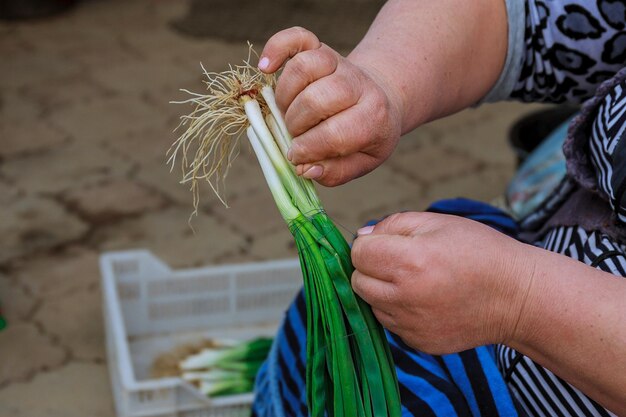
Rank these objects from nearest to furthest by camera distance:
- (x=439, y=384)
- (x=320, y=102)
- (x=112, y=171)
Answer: (x=320, y=102) < (x=439, y=384) < (x=112, y=171)

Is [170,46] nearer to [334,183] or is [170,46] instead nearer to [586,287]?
[334,183]

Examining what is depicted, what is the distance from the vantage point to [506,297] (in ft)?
3.44

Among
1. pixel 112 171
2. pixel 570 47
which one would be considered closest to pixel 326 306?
pixel 570 47

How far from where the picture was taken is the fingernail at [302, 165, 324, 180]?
119cm

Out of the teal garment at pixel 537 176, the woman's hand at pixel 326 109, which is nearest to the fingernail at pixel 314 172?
the woman's hand at pixel 326 109

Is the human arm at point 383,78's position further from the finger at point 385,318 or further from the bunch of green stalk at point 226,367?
the bunch of green stalk at point 226,367

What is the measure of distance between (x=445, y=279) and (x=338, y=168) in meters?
0.25

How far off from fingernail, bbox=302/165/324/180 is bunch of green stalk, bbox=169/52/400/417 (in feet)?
0.11

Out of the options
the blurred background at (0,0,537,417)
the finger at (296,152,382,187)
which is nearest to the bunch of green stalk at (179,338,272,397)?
the blurred background at (0,0,537,417)

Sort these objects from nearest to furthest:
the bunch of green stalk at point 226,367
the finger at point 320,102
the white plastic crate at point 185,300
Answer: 1. the finger at point 320,102
2. the bunch of green stalk at point 226,367
3. the white plastic crate at point 185,300

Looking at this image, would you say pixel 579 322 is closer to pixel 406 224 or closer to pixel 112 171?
pixel 406 224

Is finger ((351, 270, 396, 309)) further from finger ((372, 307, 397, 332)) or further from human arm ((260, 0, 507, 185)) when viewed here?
human arm ((260, 0, 507, 185))

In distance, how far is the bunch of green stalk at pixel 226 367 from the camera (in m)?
2.18

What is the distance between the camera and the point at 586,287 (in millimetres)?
1040
